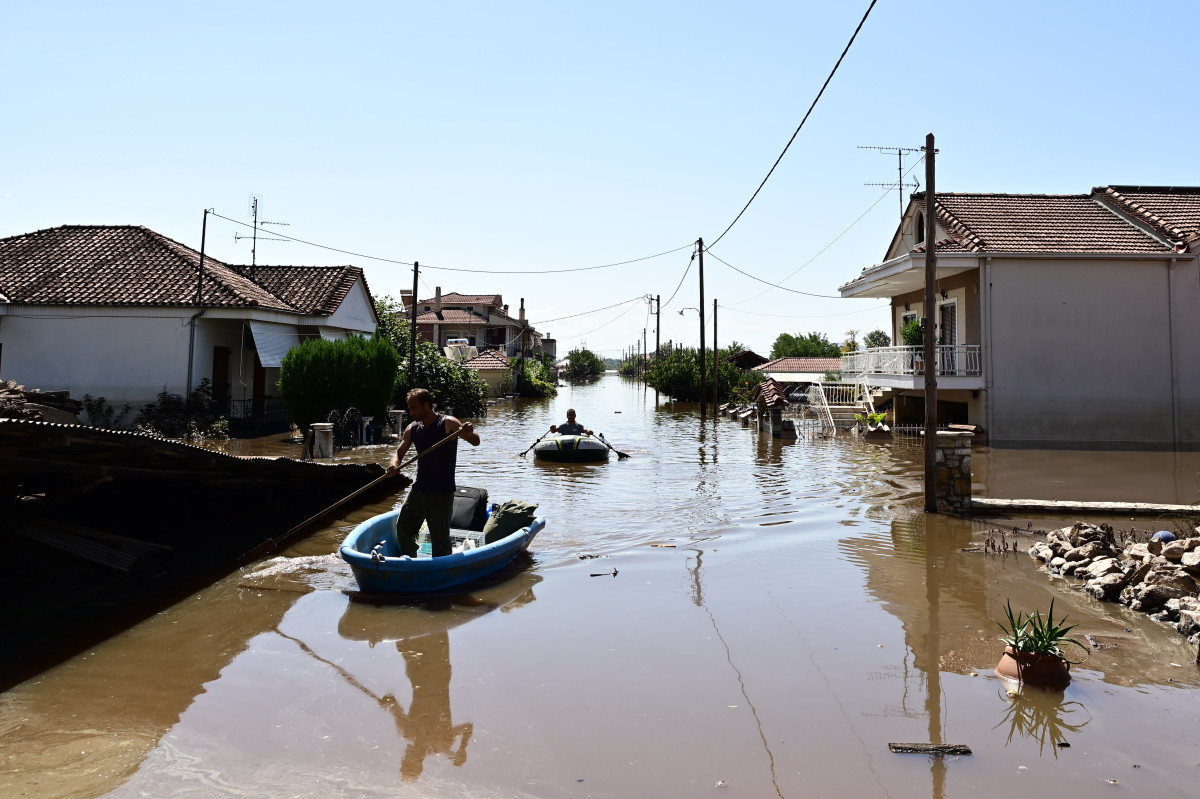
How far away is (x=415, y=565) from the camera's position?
27.3 feet

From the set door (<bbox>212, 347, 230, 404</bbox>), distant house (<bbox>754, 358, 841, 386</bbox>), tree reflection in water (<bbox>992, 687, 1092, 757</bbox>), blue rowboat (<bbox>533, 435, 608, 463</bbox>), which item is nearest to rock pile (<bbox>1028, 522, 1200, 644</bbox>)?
tree reflection in water (<bbox>992, 687, 1092, 757</bbox>)

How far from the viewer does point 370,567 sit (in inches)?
324

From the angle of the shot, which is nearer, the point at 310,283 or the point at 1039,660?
the point at 1039,660

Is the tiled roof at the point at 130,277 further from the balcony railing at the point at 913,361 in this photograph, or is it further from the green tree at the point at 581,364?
the green tree at the point at 581,364

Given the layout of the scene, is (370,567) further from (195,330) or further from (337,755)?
(195,330)

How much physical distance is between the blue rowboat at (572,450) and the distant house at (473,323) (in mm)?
43720

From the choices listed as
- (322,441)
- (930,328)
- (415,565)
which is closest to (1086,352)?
(930,328)

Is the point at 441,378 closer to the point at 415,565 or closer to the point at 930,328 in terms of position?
the point at 930,328

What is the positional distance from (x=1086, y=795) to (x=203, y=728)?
17.3ft

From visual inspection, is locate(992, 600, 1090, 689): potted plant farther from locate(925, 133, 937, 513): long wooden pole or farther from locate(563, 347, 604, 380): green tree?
locate(563, 347, 604, 380): green tree

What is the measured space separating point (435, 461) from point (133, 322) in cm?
1912

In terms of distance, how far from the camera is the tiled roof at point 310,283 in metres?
29.2

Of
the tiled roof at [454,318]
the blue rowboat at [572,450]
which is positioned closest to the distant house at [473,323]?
the tiled roof at [454,318]

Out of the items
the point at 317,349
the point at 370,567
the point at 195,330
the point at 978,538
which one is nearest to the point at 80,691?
the point at 370,567
